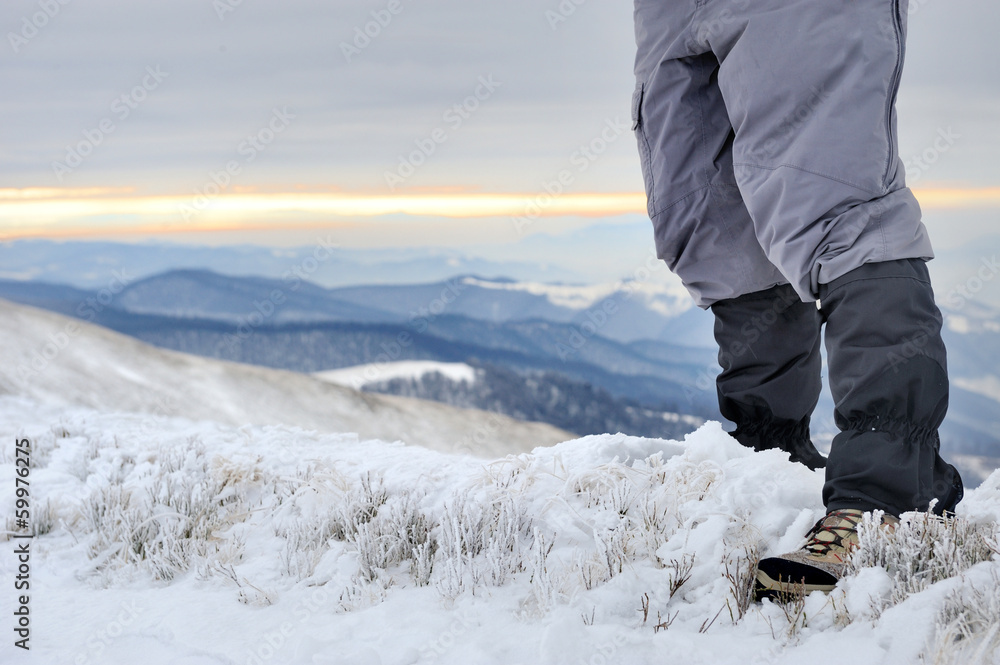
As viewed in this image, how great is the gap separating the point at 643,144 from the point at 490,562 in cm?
166

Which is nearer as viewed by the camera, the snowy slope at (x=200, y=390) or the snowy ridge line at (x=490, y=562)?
the snowy ridge line at (x=490, y=562)

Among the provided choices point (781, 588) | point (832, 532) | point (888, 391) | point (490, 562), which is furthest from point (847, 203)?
point (490, 562)

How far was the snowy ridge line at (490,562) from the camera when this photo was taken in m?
1.53

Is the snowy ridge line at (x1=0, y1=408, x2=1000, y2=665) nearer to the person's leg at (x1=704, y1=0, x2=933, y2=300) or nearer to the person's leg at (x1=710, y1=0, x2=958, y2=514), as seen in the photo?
the person's leg at (x1=710, y1=0, x2=958, y2=514)

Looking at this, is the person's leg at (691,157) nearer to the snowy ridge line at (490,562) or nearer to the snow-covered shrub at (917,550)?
the snowy ridge line at (490,562)

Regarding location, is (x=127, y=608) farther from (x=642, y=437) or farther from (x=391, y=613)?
(x=642, y=437)

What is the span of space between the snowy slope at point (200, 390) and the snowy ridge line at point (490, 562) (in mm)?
4252

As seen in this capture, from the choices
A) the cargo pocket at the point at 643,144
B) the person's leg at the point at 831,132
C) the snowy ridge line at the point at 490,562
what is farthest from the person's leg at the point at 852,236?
the cargo pocket at the point at 643,144

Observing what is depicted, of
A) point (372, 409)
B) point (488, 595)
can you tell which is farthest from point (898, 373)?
point (372, 409)

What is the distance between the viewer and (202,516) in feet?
8.59

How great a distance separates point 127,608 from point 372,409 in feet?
25.2

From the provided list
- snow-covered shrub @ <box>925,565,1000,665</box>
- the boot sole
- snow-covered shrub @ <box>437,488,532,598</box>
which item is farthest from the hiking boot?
snow-covered shrub @ <box>437,488,532,598</box>

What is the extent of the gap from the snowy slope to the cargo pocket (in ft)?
15.4

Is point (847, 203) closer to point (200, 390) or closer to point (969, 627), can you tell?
point (969, 627)
